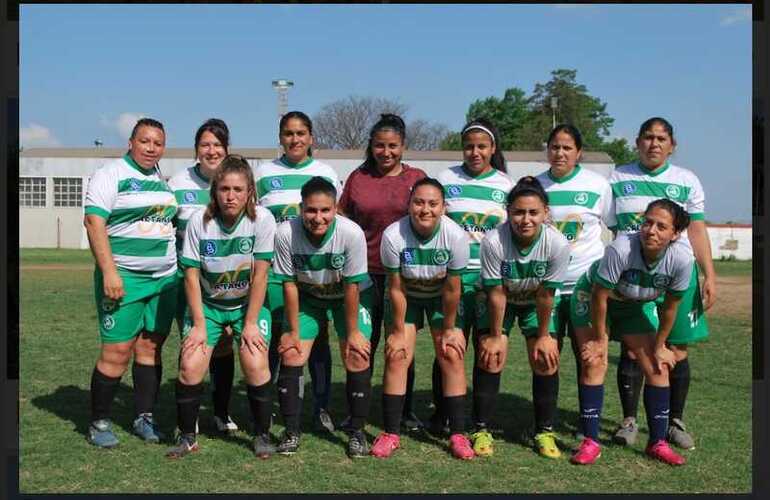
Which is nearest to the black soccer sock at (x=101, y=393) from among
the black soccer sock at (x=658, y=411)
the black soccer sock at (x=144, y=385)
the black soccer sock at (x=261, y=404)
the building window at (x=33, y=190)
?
the black soccer sock at (x=144, y=385)

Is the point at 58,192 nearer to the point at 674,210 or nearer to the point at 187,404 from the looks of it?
the point at 187,404

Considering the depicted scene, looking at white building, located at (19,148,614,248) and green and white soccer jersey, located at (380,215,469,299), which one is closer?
green and white soccer jersey, located at (380,215,469,299)

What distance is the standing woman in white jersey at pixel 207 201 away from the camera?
521cm

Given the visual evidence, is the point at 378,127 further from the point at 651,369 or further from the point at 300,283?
the point at 651,369

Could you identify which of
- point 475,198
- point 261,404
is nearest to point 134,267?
point 261,404

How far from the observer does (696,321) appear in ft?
16.4

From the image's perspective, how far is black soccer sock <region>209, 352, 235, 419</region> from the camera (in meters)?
5.22

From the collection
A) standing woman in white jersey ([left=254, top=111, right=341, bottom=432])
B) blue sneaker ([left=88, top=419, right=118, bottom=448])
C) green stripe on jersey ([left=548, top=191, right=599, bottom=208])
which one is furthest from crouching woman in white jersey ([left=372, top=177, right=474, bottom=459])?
blue sneaker ([left=88, top=419, right=118, bottom=448])

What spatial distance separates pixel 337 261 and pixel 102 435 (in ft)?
6.17

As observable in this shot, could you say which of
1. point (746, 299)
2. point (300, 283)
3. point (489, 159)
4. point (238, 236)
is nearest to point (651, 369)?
point (489, 159)

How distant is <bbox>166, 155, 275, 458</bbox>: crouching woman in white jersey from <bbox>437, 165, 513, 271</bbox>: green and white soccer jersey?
1.19 metres

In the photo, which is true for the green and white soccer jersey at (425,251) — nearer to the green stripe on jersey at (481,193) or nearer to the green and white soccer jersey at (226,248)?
the green stripe on jersey at (481,193)

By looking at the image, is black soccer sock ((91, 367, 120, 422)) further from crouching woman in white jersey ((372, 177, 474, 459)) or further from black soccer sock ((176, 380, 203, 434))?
crouching woman in white jersey ((372, 177, 474, 459))

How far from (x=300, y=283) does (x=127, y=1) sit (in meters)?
2.00
